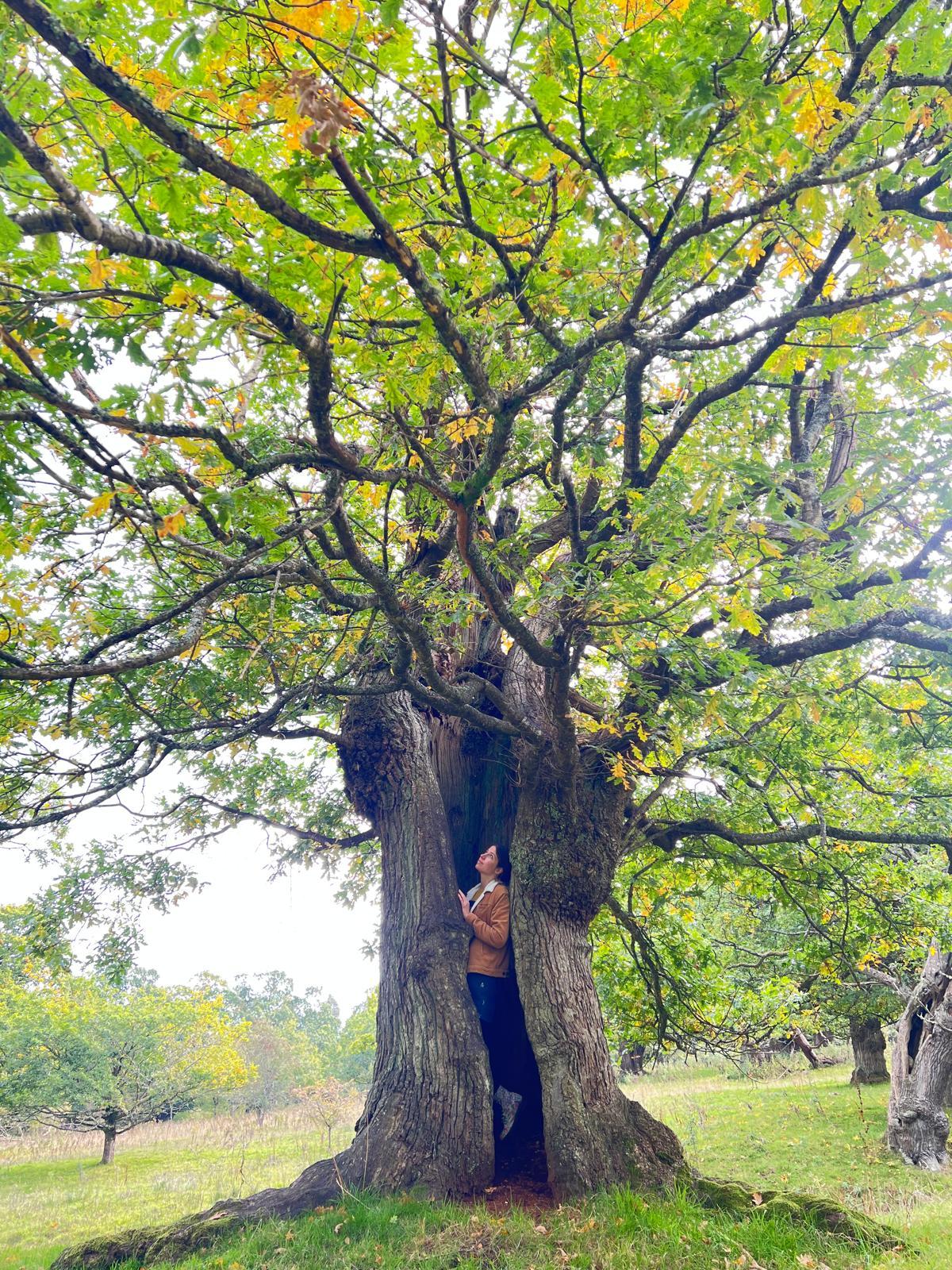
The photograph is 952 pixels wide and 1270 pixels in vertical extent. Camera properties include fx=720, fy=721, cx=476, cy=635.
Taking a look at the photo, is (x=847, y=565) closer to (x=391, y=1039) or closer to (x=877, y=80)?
(x=877, y=80)

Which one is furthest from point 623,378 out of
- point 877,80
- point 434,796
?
point 434,796

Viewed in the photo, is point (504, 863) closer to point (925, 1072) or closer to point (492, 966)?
point (492, 966)

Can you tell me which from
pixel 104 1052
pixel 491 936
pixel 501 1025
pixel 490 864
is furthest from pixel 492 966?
pixel 104 1052

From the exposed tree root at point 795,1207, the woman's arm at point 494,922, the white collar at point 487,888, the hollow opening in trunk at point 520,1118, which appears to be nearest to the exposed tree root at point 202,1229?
the hollow opening in trunk at point 520,1118

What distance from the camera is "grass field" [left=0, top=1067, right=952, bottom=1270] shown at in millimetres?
3762

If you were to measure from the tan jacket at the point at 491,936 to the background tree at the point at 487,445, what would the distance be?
0.21m

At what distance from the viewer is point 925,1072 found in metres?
9.16

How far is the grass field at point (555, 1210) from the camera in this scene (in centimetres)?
376

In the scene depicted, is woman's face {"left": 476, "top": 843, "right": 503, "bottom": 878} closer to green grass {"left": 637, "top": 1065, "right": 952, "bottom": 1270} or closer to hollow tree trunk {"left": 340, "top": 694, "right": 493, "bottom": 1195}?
hollow tree trunk {"left": 340, "top": 694, "right": 493, "bottom": 1195}

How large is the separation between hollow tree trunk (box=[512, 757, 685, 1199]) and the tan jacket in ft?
0.72

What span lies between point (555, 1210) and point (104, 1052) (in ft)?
63.0

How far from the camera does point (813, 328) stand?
14.8ft

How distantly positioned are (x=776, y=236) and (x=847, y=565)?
7.55 ft

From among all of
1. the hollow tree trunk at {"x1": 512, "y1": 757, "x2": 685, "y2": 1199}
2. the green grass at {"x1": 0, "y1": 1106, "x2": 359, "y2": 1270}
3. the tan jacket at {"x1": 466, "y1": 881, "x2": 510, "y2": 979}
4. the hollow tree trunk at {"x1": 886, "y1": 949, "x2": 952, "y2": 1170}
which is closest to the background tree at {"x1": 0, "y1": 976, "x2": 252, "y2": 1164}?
the green grass at {"x1": 0, "y1": 1106, "x2": 359, "y2": 1270}
